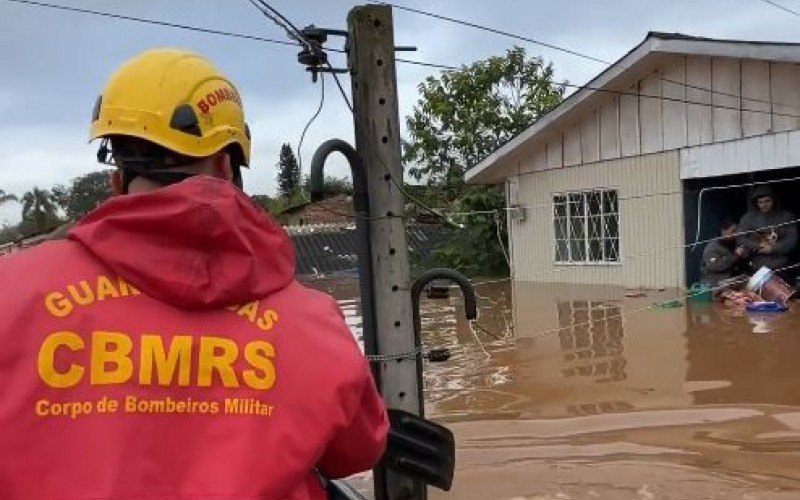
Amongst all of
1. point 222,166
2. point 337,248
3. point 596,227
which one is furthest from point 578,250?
point 222,166

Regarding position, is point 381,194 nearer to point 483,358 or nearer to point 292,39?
point 292,39

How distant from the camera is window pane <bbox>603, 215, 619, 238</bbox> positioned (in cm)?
1408

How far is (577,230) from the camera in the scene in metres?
15.1

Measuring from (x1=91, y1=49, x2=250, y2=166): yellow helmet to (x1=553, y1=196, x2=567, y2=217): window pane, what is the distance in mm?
14005

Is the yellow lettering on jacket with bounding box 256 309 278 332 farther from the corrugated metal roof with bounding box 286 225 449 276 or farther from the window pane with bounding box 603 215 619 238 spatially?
the corrugated metal roof with bounding box 286 225 449 276

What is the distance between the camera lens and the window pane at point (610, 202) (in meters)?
14.0

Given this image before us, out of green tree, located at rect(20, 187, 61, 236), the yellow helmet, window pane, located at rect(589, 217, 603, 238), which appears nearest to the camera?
the yellow helmet

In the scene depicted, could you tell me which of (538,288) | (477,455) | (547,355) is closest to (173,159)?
(477,455)

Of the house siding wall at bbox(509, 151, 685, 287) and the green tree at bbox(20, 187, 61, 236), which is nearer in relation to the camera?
the house siding wall at bbox(509, 151, 685, 287)

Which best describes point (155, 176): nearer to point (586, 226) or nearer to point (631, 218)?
point (631, 218)

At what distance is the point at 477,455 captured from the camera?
527cm

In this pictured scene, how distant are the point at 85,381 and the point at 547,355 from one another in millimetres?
7590

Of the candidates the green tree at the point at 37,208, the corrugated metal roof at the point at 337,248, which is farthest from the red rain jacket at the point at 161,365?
the green tree at the point at 37,208

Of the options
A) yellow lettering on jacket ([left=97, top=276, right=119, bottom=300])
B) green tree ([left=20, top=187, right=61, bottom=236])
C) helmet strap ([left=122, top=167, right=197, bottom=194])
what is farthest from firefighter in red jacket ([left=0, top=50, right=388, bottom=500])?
green tree ([left=20, top=187, right=61, bottom=236])
